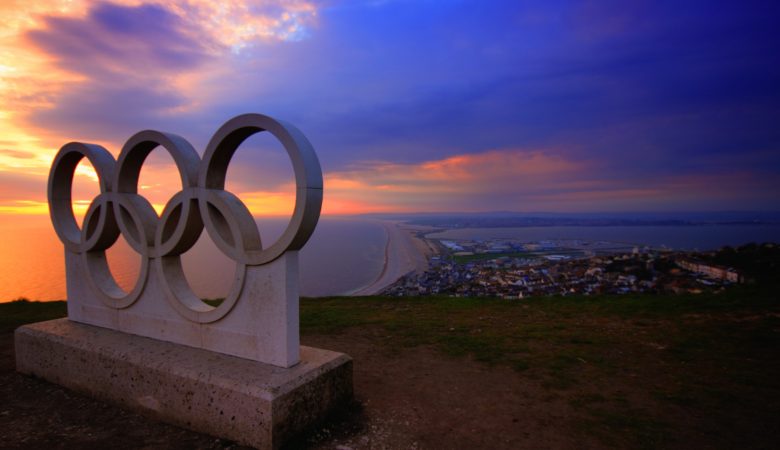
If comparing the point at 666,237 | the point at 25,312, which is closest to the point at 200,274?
the point at 25,312

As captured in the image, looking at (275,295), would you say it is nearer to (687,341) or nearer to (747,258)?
(687,341)

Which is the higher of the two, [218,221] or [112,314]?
[218,221]

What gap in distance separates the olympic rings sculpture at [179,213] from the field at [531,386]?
6.05ft

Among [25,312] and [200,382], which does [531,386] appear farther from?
[25,312]

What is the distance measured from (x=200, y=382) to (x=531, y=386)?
4638 millimetres

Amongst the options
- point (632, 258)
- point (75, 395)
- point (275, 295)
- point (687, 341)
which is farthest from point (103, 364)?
point (632, 258)

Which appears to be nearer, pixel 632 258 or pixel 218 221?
pixel 218 221

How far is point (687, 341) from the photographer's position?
7.84 metres

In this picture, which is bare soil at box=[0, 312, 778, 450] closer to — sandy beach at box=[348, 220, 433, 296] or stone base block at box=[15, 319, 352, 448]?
stone base block at box=[15, 319, 352, 448]

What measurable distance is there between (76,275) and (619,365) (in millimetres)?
9874

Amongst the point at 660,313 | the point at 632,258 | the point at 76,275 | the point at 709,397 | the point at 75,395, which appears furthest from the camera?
the point at 632,258

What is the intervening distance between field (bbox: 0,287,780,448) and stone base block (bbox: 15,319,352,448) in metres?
0.21

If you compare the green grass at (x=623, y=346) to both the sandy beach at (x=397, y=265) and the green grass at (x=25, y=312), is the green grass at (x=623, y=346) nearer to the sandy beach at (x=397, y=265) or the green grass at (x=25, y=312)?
the green grass at (x=25, y=312)

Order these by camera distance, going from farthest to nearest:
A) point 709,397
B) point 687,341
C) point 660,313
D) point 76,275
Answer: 1. point 660,313
2. point 687,341
3. point 76,275
4. point 709,397
